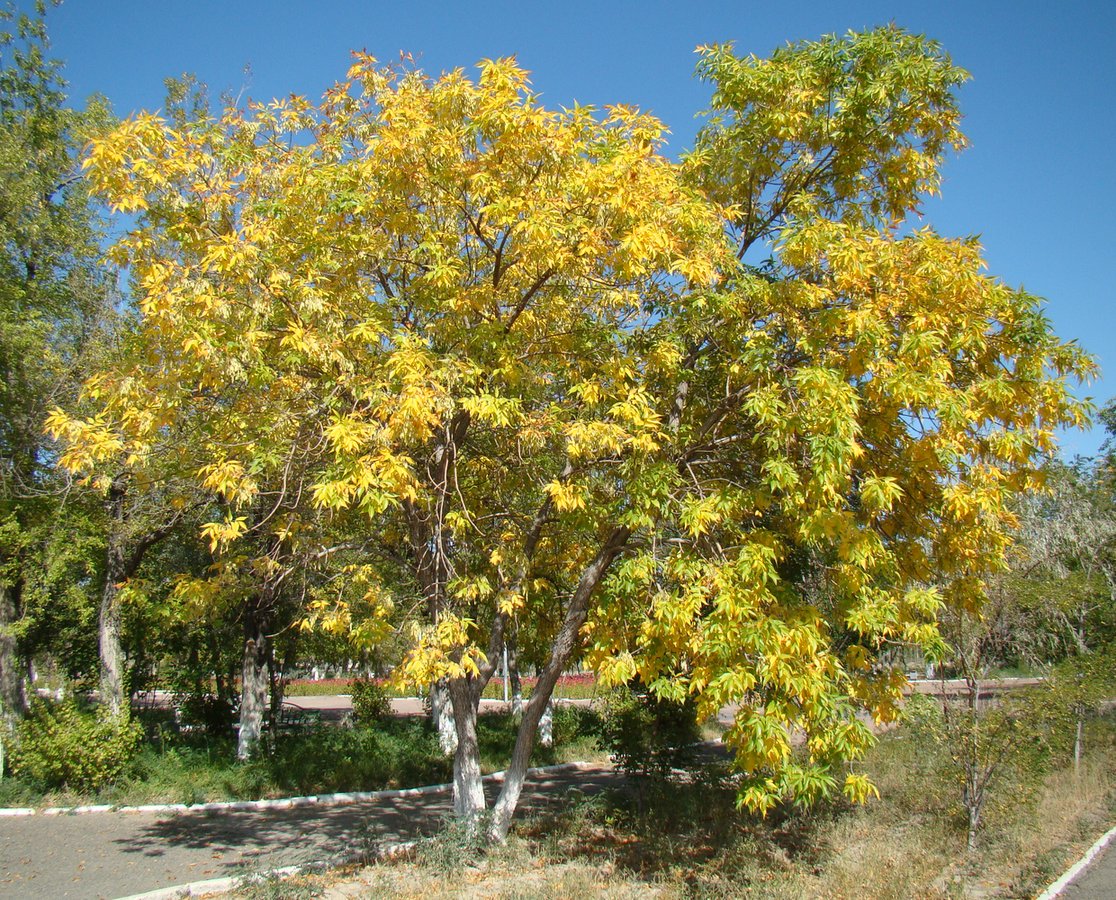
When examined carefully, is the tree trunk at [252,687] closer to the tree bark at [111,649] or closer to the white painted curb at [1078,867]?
the tree bark at [111,649]

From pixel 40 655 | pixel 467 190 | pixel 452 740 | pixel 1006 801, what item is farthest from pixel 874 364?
pixel 40 655

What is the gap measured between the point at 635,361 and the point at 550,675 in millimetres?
3485

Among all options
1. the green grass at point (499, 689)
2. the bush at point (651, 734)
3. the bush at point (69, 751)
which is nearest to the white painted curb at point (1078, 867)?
the bush at point (651, 734)

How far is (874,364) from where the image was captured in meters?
5.96

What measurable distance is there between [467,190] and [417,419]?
8.75 ft

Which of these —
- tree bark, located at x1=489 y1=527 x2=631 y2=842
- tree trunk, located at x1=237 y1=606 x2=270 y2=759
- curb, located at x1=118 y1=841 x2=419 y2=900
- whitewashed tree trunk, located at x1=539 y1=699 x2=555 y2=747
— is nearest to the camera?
curb, located at x1=118 y1=841 x2=419 y2=900

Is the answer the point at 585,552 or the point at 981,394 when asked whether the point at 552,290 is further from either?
the point at 981,394

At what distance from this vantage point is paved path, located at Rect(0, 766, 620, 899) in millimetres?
7641

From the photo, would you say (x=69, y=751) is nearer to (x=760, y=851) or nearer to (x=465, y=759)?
(x=465, y=759)

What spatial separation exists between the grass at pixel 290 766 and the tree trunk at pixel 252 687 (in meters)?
0.34

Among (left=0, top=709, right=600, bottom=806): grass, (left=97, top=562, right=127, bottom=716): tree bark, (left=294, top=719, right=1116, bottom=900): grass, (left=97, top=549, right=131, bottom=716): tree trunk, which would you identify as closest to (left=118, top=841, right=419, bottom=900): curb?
(left=294, top=719, right=1116, bottom=900): grass

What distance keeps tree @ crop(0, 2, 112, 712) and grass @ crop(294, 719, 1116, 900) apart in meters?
7.70

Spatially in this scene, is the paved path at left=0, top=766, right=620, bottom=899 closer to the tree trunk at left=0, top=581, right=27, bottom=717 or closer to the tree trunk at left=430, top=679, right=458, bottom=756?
the tree trunk at left=0, top=581, right=27, bottom=717

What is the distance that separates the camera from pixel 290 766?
13219mm
